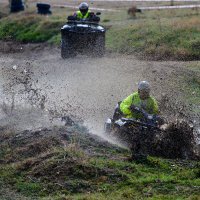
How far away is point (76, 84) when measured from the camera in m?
25.0

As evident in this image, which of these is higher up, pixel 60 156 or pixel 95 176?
pixel 60 156

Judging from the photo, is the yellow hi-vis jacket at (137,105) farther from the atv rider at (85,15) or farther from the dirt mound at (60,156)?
the atv rider at (85,15)

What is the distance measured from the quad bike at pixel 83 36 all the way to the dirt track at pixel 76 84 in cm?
42

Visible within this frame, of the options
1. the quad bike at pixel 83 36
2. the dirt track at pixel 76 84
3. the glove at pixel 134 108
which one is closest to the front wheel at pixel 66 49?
the quad bike at pixel 83 36

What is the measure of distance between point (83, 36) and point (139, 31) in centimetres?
605

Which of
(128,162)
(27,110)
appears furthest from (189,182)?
(27,110)

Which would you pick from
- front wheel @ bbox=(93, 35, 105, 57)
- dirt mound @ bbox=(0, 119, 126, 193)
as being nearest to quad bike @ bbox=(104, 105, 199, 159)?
dirt mound @ bbox=(0, 119, 126, 193)

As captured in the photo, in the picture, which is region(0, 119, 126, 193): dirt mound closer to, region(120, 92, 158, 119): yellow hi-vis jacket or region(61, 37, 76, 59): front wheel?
region(120, 92, 158, 119): yellow hi-vis jacket

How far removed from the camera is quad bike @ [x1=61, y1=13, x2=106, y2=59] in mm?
27750

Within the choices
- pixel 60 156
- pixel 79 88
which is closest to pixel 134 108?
pixel 60 156

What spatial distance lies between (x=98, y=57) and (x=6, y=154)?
45.8 feet

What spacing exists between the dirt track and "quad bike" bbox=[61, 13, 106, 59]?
0.42 meters

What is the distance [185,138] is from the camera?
50.5 feet

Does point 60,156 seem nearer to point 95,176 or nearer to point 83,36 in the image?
point 95,176
